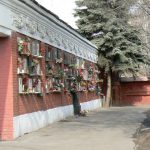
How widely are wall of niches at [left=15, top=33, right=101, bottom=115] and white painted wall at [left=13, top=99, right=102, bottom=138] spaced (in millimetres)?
214

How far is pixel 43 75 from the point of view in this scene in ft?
61.2

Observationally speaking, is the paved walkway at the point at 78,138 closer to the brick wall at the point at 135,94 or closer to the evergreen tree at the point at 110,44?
the evergreen tree at the point at 110,44

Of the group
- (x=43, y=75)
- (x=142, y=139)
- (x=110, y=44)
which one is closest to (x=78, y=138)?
(x=142, y=139)

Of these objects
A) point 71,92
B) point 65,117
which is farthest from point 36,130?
point 71,92

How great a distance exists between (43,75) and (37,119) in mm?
2044

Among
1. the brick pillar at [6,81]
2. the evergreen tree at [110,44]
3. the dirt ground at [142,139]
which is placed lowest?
the dirt ground at [142,139]

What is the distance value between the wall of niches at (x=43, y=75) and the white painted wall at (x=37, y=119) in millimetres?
214

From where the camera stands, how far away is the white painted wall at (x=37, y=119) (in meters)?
15.1

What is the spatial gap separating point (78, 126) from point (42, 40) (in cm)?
372

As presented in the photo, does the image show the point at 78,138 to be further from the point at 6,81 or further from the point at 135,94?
the point at 135,94

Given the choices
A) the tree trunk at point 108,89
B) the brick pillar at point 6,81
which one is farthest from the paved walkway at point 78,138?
the tree trunk at point 108,89

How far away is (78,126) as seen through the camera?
1866 cm

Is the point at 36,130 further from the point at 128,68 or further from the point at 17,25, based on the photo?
the point at 128,68

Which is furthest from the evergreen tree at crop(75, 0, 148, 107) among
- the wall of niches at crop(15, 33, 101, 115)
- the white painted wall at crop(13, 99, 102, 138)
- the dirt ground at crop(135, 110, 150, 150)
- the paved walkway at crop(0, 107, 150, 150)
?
the dirt ground at crop(135, 110, 150, 150)
